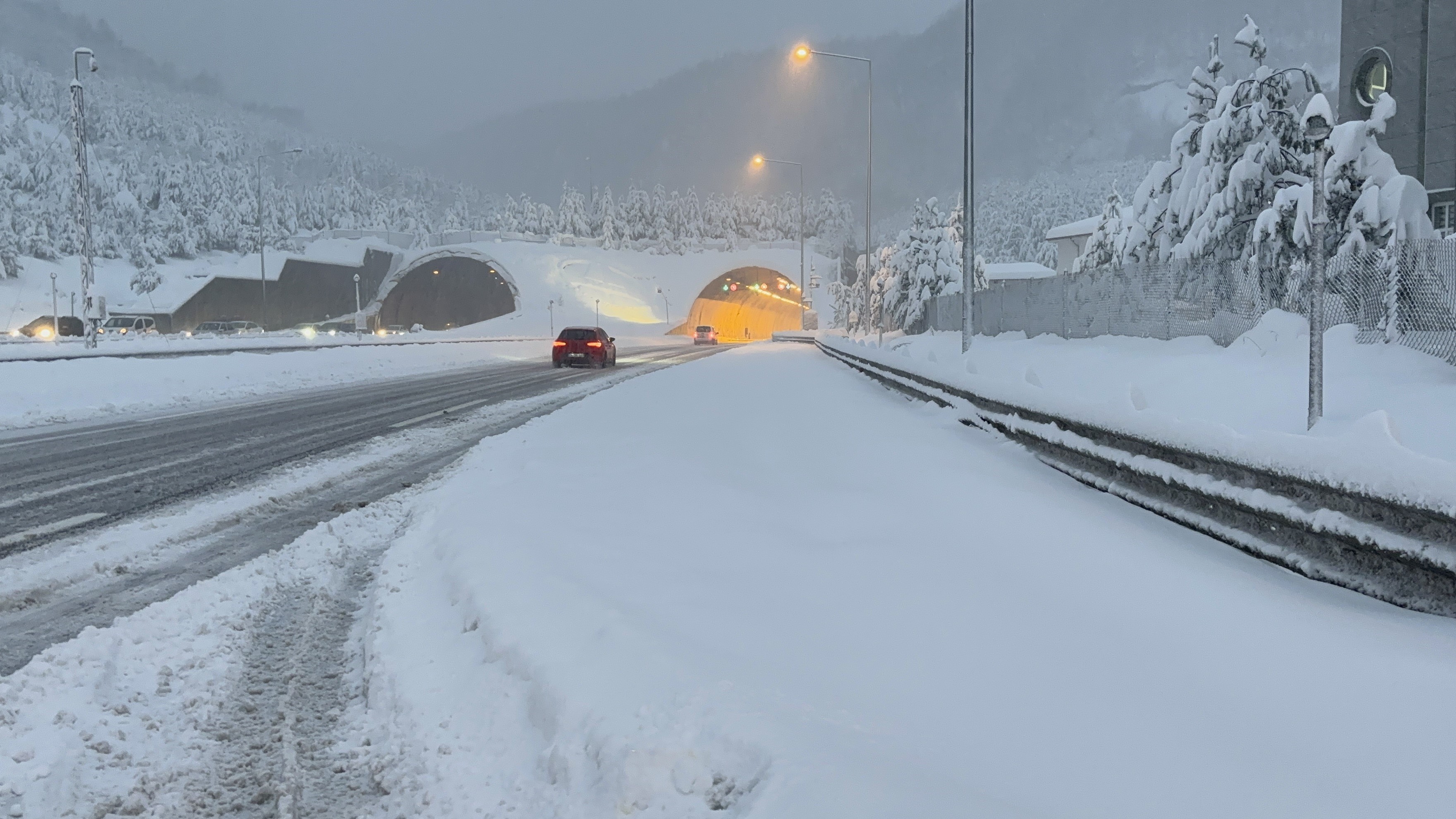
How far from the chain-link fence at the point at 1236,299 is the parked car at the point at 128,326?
211 ft

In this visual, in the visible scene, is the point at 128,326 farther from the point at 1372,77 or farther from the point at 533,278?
the point at 1372,77

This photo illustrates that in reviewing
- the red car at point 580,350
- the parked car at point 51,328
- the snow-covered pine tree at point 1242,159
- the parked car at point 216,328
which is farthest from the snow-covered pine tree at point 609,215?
the snow-covered pine tree at point 1242,159

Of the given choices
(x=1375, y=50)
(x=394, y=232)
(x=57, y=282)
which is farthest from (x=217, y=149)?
(x=1375, y=50)

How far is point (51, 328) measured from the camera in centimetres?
6372

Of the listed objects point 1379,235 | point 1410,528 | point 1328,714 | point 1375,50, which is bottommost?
point 1328,714

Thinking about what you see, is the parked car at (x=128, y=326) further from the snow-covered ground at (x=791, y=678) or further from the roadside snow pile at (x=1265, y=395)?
the snow-covered ground at (x=791, y=678)

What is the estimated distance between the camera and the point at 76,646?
4.49 meters

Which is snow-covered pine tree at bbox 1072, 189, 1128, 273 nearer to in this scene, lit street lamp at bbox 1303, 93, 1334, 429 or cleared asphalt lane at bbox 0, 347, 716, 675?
cleared asphalt lane at bbox 0, 347, 716, 675

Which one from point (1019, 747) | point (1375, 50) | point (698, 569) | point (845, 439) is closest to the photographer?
point (1019, 747)

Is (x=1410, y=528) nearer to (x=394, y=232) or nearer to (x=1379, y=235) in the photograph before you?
(x=1379, y=235)

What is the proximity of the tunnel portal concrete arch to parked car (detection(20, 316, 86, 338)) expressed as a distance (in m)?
50.5

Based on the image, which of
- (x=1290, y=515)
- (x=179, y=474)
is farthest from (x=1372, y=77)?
(x=179, y=474)

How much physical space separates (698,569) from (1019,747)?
276 centimetres

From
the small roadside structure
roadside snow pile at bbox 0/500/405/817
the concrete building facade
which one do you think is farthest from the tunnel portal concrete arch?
roadside snow pile at bbox 0/500/405/817
